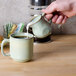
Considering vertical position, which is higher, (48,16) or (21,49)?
(48,16)

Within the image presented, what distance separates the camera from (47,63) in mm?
762

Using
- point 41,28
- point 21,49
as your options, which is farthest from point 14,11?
point 21,49

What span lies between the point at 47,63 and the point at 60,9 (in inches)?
10.3

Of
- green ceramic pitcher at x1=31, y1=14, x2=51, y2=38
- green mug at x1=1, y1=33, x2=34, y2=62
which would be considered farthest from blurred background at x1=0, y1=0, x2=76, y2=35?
green mug at x1=1, y1=33, x2=34, y2=62

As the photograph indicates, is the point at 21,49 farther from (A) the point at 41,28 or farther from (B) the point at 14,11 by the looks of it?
(B) the point at 14,11

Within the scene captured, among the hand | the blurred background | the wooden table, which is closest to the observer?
the wooden table

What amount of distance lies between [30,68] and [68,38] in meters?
0.43

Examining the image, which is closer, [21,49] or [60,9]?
[21,49]

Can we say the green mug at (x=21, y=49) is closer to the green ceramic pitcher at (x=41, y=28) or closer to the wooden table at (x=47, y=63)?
the wooden table at (x=47, y=63)

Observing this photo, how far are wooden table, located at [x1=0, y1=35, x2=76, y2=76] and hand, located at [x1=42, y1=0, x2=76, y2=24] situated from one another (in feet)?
0.42

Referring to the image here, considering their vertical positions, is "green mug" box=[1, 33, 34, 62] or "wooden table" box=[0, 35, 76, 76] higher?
"green mug" box=[1, 33, 34, 62]

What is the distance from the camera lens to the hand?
89 cm

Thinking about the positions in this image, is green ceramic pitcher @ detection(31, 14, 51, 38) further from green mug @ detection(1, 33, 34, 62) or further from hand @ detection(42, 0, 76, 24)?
green mug @ detection(1, 33, 34, 62)

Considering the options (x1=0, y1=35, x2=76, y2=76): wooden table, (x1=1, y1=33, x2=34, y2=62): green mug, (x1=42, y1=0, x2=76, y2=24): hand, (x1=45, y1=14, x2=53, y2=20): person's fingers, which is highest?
(x1=42, y1=0, x2=76, y2=24): hand
